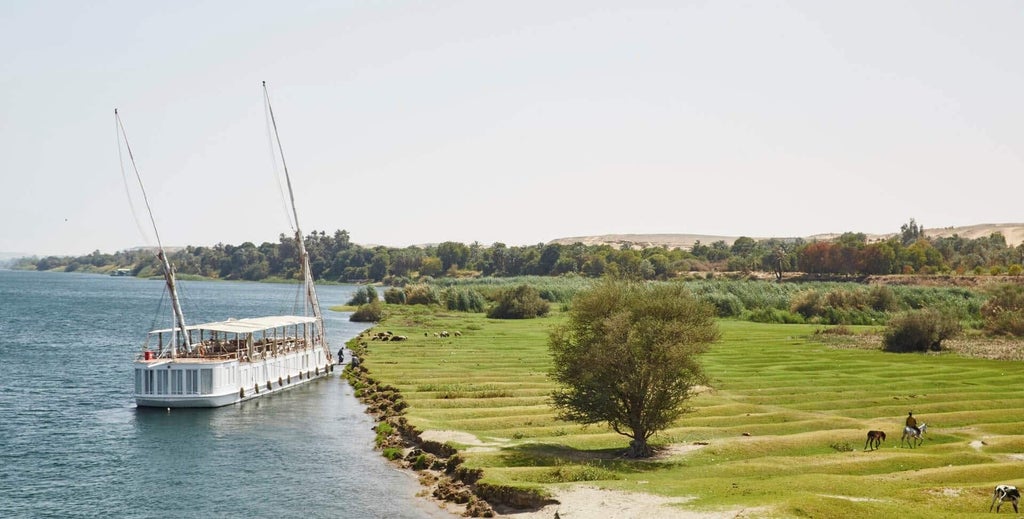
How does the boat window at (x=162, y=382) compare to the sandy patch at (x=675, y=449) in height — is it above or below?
above

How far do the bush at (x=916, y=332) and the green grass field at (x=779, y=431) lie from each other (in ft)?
17.2

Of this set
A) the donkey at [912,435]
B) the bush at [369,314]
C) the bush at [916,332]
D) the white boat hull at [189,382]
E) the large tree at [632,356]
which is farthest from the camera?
the bush at [369,314]

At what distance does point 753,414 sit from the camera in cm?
6569

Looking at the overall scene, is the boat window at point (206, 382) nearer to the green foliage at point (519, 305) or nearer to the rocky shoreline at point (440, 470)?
the rocky shoreline at point (440, 470)

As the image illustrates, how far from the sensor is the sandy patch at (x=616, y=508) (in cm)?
3881

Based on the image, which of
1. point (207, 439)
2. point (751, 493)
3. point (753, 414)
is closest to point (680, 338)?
point (751, 493)

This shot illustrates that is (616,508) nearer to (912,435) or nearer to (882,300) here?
(912,435)

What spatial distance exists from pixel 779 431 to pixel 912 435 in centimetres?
828

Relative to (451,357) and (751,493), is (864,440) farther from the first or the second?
(451,357)

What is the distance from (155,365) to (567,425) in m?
35.1

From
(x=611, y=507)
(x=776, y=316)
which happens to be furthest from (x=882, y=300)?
(x=611, y=507)

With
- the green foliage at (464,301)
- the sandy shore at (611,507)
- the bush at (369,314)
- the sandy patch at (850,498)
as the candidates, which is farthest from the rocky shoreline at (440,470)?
the green foliage at (464,301)

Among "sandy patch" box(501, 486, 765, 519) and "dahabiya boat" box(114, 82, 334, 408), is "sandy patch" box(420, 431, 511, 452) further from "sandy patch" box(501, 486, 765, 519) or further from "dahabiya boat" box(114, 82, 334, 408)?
"dahabiya boat" box(114, 82, 334, 408)

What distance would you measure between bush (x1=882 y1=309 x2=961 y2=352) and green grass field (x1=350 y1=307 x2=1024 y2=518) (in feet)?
17.2
